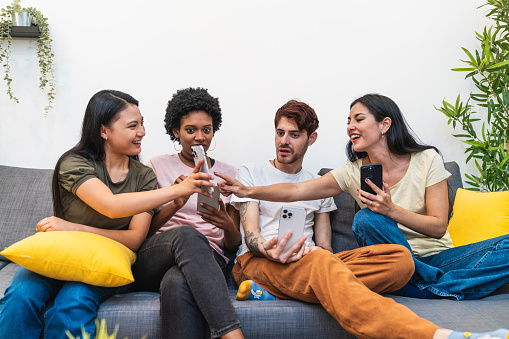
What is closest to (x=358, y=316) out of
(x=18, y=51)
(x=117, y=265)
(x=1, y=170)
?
(x=117, y=265)

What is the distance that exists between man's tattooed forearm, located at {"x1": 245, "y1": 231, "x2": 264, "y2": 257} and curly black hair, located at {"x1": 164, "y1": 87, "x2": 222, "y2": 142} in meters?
0.67

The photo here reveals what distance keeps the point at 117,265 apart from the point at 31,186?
98 centimetres

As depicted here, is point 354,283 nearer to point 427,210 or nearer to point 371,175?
point 371,175

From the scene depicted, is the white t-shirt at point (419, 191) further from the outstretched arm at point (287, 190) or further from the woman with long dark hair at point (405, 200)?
the outstretched arm at point (287, 190)

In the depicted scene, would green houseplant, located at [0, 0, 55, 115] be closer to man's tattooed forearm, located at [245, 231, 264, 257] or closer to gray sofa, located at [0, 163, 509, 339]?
gray sofa, located at [0, 163, 509, 339]

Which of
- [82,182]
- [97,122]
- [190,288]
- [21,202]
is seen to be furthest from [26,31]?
[190,288]

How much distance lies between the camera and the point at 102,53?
2760mm

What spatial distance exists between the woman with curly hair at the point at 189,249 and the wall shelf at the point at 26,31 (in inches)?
36.6

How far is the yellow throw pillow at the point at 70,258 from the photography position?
63.9 inches

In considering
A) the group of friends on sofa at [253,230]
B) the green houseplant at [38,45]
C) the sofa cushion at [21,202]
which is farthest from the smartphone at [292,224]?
the green houseplant at [38,45]

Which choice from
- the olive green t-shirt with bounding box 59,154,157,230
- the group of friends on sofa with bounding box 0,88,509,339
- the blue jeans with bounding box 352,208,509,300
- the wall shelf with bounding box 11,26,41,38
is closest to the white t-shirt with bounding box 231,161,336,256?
the group of friends on sofa with bounding box 0,88,509,339

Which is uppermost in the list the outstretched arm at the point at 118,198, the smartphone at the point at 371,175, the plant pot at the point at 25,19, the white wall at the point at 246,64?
the plant pot at the point at 25,19

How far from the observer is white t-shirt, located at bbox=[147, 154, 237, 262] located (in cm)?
226

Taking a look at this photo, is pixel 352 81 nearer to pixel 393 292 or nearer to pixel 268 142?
pixel 268 142
